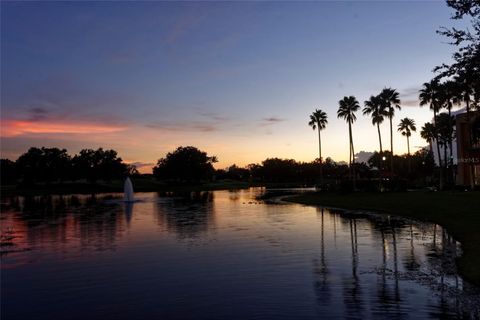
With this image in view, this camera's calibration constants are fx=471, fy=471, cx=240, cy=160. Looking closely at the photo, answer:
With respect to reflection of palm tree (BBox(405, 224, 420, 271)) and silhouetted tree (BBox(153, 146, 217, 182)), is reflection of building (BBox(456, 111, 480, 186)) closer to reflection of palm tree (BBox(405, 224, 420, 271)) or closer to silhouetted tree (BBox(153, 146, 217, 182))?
reflection of palm tree (BBox(405, 224, 420, 271))

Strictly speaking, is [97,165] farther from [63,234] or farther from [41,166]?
[63,234]

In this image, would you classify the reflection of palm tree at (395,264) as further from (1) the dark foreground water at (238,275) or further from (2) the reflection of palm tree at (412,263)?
(2) the reflection of palm tree at (412,263)

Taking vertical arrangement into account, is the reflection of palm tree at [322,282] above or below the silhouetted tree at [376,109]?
below

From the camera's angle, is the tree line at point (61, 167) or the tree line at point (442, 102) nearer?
the tree line at point (442, 102)

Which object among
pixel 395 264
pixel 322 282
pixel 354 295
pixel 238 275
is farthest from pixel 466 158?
pixel 354 295

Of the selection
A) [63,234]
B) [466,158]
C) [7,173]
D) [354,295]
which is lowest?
[354,295]

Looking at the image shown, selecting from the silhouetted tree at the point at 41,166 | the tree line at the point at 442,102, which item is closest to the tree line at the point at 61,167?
the silhouetted tree at the point at 41,166

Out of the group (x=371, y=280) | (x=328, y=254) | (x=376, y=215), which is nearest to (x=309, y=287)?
(x=371, y=280)

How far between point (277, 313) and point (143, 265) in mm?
8906

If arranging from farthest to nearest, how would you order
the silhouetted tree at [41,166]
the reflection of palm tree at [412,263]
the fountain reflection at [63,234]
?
the silhouetted tree at [41,166] → the fountain reflection at [63,234] → the reflection of palm tree at [412,263]

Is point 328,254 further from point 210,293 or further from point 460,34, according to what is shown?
point 460,34

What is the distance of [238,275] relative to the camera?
1725 centimetres

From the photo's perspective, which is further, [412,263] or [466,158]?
[466,158]

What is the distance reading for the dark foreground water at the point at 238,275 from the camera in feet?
42.4
